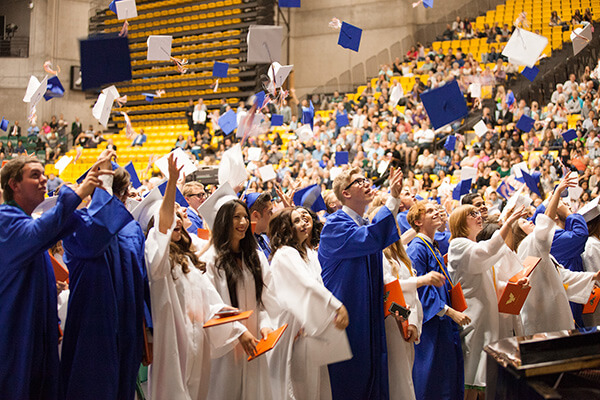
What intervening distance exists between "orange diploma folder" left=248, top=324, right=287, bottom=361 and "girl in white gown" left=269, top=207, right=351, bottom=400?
0.55 feet

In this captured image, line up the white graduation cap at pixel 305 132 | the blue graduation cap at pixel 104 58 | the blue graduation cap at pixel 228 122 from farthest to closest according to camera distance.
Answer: the white graduation cap at pixel 305 132 < the blue graduation cap at pixel 228 122 < the blue graduation cap at pixel 104 58

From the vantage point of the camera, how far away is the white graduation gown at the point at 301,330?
345 cm

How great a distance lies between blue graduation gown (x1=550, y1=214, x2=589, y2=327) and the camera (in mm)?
5418

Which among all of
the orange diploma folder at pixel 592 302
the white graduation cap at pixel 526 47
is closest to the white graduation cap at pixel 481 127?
the white graduation cap at pixel 526 47

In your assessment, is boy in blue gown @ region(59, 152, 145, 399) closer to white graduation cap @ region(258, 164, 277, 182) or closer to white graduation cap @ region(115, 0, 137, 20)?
white graduation cap @ region(258, 164, 277, 182)

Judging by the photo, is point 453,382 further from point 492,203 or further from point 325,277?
point 492,203

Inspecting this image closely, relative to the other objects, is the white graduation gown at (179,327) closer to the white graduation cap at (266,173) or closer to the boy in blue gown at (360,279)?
the boy in blue gown at (360,279)

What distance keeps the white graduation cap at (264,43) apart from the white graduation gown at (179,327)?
349 centimetres

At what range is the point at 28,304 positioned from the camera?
2.80 m

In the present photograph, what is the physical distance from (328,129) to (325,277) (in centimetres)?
1363

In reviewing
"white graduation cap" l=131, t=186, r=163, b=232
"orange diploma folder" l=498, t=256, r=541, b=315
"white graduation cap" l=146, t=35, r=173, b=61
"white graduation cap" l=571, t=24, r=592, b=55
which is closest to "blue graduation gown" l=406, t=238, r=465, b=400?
"orange diploma folder" l=498, t=256, r=541, b=315

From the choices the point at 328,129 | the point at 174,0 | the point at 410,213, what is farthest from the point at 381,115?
the point at 410,213

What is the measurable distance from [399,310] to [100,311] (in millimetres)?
1778

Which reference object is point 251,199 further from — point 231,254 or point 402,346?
point 402,346
